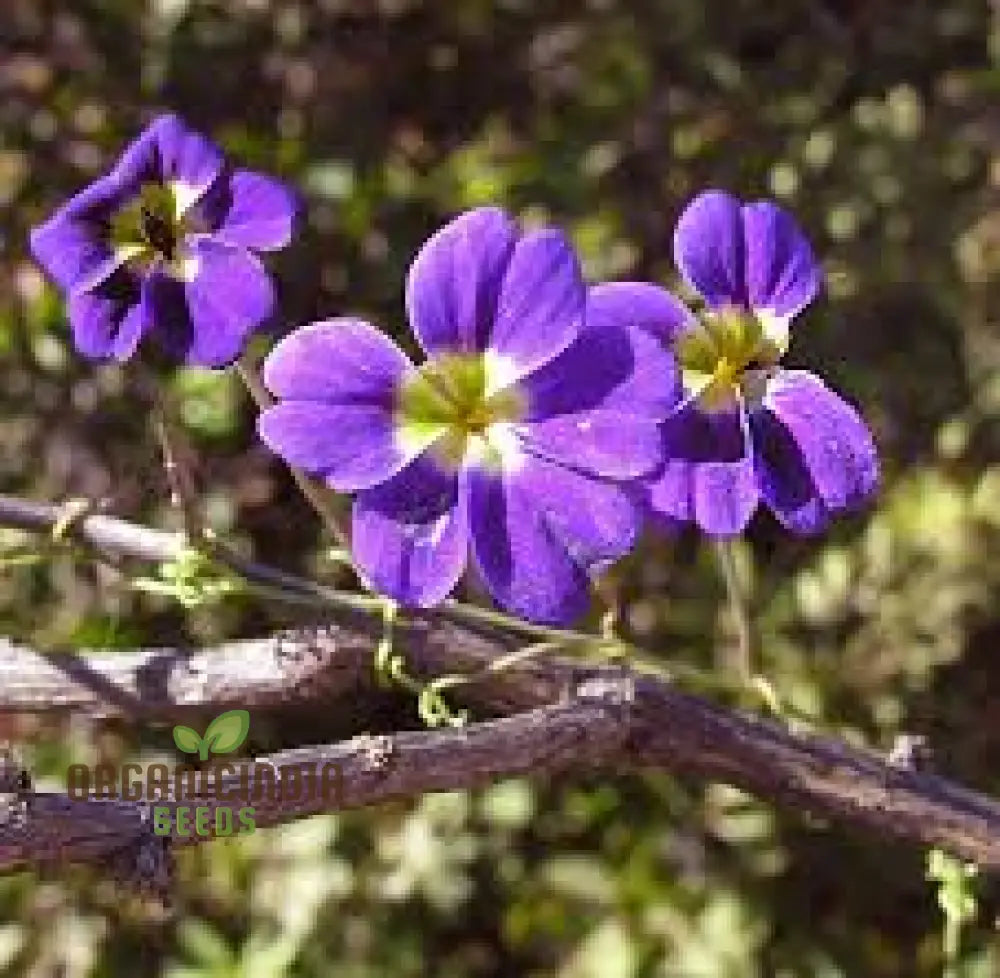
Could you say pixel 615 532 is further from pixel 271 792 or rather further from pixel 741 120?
pixel 741 120

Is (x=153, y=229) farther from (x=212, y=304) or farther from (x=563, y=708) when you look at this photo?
(x=563, y=708)

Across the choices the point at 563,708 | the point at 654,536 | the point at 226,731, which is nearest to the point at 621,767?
the point at 563,708

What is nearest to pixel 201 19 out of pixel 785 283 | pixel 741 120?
pixel 741 120

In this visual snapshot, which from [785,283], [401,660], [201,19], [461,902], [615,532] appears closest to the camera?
[615,532]

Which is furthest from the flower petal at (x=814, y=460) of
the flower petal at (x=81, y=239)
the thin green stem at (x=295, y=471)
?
the flower petal at (x=81, y=239)

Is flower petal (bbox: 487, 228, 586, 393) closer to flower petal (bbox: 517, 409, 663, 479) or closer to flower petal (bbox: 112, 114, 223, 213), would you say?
flower petal (bbox: 517, 409, 663, 479)

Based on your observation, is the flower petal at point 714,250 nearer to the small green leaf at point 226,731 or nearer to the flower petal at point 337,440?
the flower petal at point 337,440
